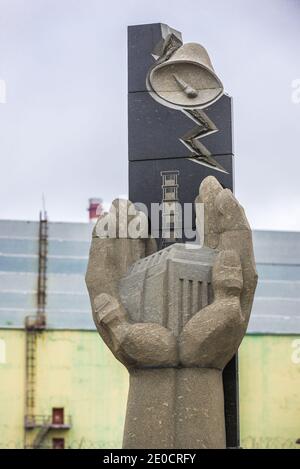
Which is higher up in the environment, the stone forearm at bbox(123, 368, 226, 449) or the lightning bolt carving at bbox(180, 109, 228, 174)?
the lightning bolt carving at bbox(180, 109, 228, 174)

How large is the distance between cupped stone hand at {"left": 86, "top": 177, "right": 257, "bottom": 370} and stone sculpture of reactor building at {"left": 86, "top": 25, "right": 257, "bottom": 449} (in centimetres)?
1

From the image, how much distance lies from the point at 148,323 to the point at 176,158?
2.88 m

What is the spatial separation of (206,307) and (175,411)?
1223 millimetres

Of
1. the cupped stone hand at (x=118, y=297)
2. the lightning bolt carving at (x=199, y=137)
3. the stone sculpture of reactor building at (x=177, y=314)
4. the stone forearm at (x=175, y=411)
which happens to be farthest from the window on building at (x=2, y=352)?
the stone forearm at (x=175, y=411)

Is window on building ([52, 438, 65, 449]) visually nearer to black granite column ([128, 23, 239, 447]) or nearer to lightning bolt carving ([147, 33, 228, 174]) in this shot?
black granite column ([128, 23, 239, 447])

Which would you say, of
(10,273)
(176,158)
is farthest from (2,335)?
(176,158)

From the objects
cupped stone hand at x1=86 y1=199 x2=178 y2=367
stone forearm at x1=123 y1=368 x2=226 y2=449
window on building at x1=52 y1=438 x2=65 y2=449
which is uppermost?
cupped stone hand at x1=86 y1=199 x2=178 y2=367

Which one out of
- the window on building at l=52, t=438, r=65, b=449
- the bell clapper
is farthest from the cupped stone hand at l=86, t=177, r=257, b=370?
the window on building at l=52, t=438, r=65, b=449

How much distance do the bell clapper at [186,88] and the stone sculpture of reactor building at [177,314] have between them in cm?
150

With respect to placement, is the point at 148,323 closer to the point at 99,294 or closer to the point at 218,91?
the point at 99,294

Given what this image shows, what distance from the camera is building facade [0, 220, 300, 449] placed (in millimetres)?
34219

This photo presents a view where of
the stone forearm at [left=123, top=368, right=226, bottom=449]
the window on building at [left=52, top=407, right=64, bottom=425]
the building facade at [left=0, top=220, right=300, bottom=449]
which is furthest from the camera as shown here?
the window on building at [left=52, top=407, right=64, bottom=425]

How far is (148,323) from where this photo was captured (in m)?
14.5
